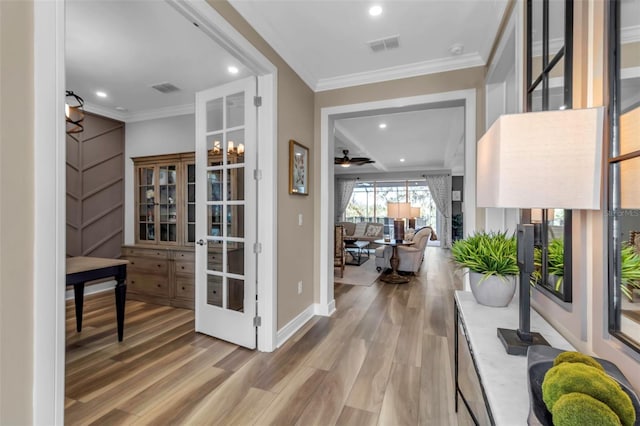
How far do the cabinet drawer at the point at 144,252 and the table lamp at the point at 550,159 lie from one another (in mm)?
3915

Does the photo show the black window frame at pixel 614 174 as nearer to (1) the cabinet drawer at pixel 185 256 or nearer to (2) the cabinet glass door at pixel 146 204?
(1) the cabinet drawer at pixel 185 256

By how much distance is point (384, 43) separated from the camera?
2650mm

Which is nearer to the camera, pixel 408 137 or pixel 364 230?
pixel 408 137

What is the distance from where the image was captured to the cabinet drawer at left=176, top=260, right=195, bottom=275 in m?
3.69

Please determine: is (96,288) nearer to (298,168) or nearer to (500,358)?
(298,168)

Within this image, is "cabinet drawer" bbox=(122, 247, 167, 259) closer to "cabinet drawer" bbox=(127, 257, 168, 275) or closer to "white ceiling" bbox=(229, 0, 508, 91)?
"cabinet drawer" bbox=(127, 257, 168, 275)

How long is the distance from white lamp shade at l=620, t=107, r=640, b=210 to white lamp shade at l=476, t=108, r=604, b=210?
0.17 feet

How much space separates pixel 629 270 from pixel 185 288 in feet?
12.9

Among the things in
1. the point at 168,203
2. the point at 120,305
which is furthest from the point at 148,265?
the point at 120,305

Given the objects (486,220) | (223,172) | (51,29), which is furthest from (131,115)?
(486,220)

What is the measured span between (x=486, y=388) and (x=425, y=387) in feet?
4.67

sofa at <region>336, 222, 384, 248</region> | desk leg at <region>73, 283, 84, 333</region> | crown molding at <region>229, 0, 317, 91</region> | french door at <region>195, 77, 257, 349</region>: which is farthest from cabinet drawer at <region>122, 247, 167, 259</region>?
sofa at <region>336, 222, 384, 248</region>

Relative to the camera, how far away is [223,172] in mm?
2799

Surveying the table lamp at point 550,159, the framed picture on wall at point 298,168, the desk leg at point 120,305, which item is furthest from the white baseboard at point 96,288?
the table lamp at point 550,159
